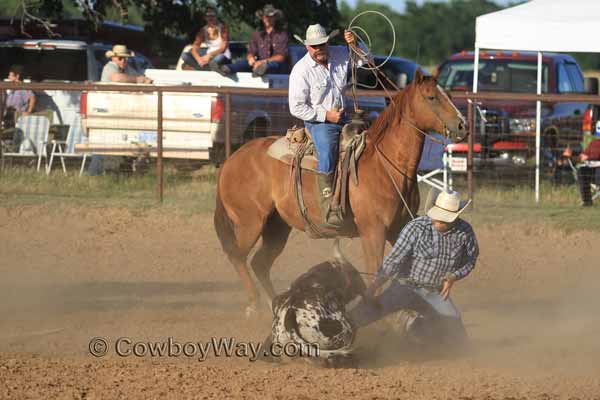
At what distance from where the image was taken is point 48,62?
18.1 metres

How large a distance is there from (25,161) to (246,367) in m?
9.26

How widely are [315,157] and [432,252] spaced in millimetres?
1622

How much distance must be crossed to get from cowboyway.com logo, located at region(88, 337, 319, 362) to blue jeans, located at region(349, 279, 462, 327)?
664 millimetres

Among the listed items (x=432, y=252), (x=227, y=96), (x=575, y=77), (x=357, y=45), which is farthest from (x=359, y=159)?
(x=575, y=77)

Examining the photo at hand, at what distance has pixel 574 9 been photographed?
562 inches

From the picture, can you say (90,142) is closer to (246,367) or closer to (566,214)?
(566,214)

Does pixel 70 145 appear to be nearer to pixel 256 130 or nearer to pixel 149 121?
pixel 149 121

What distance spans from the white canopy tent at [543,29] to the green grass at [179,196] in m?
0.46

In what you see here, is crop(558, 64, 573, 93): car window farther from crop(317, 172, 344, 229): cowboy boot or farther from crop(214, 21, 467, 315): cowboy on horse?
crop(317, 172, 344, 229): cowboy boot

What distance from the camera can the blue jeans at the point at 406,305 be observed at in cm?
718

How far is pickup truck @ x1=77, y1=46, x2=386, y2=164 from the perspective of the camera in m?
14.2

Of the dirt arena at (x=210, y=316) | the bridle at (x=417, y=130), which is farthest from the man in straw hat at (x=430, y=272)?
the bridle at (x=417, y=130)

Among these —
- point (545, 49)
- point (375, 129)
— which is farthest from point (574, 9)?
point (375, 129)

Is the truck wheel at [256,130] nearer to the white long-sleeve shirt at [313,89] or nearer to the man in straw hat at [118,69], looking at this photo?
the man in straw hat at [118,69]
